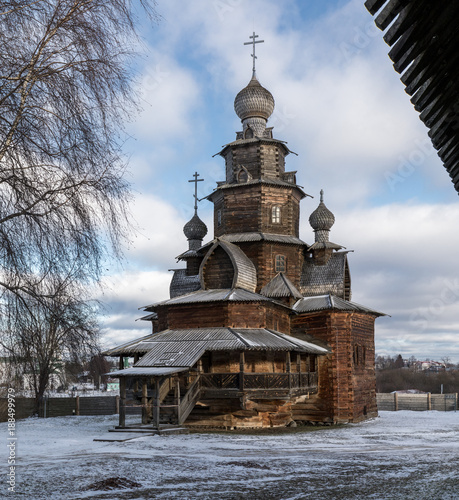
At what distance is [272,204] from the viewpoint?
27719 millimetres

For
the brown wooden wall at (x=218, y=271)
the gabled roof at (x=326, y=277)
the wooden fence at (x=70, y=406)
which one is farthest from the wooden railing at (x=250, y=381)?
the wooden fence at (x=70, y=406)

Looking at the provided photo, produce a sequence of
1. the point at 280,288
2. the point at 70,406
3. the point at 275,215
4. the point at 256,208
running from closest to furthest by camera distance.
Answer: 1. the point at 280,288
2. the point at 256,208
3. the point at 275,215
4. the point at 70,406

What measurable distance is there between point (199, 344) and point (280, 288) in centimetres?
657

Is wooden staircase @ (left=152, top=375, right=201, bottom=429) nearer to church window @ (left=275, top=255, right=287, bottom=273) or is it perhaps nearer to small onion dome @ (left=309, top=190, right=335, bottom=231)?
church window @ (left=275, top=255, right=287, bottom=273)

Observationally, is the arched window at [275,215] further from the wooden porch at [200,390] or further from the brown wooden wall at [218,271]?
the wooden porch at [200,390]

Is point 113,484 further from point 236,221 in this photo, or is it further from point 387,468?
point 236,221

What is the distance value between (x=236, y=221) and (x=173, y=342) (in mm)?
8276

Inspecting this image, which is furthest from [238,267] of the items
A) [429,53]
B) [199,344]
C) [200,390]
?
[429,53]

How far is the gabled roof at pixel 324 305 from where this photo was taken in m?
25.2

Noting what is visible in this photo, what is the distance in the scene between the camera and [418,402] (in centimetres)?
3497

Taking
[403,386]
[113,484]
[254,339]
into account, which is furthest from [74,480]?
[403,386]

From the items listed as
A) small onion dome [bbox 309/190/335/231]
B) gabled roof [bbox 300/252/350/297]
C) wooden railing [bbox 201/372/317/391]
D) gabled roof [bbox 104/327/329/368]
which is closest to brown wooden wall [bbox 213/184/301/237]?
small onion dome [bbox 309/190/335/231]

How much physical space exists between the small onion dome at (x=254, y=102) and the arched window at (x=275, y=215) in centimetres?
545

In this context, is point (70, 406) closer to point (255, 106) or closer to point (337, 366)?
point (337, 366)
